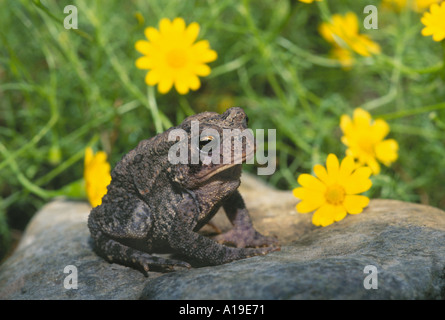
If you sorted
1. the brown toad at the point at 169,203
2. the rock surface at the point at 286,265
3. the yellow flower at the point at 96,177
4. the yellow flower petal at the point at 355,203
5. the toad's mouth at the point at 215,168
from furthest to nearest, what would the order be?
the yellow flower at the point at 96,177 < the yellow flower petal at the point at 355,203 < the brown toad at the point at 169,203 < the toad's mouth at the point at 215,168 < the rock surface at the point at 286,265

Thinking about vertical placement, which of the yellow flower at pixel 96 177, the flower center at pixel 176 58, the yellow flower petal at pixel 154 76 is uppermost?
the flower center at pixel 176 58

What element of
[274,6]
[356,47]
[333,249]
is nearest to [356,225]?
[333,249]

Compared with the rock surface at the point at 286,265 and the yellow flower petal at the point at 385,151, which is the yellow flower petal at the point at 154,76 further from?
the yellow flower petal at the point at 385,151

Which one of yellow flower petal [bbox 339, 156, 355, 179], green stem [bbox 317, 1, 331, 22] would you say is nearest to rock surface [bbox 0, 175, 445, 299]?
yellow flower petal [bbox 339, 156, 355, 179]

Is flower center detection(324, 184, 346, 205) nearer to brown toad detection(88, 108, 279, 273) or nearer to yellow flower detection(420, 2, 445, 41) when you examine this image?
brown toad detection(88, 108, 279, 273)

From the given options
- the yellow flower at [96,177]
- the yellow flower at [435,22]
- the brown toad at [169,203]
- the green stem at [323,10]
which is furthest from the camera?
the green stem at [323,10]

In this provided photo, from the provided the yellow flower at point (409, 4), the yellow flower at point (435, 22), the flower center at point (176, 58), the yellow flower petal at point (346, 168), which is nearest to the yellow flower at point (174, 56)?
the flower center at point (176, 58)

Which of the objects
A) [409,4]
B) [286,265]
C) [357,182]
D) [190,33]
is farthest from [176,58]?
[409,4]
